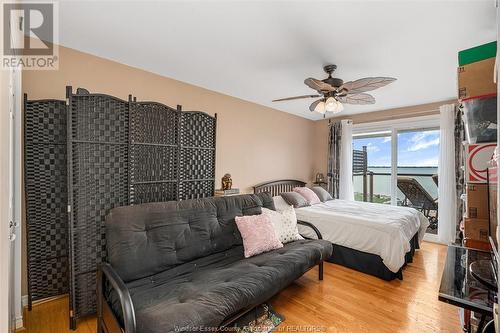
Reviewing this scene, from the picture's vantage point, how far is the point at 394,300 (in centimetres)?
232

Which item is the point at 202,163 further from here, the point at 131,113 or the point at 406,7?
the point at 406,7

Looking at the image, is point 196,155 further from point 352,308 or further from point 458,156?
point 458,156

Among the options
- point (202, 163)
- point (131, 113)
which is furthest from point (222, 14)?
point (202, 163)

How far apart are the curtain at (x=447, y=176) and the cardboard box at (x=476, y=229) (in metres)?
2.80

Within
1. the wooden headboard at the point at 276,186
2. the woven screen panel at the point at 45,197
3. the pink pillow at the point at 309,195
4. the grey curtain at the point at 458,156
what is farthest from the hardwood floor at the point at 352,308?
the wooden headboard at the point at 276,186

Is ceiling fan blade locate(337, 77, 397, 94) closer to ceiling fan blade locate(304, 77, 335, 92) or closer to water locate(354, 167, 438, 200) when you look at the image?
ceiling fan blade locate(304, 77, 335, 92)

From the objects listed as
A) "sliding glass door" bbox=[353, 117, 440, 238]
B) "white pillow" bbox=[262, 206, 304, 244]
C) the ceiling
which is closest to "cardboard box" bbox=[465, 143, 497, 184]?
the ceiling

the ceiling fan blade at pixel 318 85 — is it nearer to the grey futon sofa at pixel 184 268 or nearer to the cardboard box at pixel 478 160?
the cardboard box at pixel 478 160

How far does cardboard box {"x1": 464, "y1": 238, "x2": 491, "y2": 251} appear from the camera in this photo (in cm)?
158

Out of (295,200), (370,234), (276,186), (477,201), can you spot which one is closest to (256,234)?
(370,234)

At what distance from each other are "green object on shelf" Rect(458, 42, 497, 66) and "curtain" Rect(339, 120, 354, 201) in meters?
3.52

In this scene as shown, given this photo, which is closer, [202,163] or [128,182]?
[128,182]

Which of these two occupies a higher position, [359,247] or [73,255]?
[73,255]

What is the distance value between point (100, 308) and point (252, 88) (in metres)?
3.07
